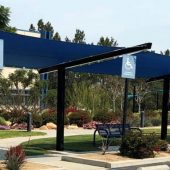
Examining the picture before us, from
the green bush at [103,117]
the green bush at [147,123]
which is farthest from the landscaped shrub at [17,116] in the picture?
the green bush at [147,123]

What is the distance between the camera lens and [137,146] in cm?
1462

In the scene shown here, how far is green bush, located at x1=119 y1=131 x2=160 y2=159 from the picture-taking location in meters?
14.6

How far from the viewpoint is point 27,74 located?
1816 inches

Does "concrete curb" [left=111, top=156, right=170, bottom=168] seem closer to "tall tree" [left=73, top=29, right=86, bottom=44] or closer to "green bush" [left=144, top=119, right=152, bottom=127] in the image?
"green bush" [left=144, top=119, right=152, bottom=127]

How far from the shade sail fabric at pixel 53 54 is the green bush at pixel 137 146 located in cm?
308

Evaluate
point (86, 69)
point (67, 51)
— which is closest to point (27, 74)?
point (86, 69)

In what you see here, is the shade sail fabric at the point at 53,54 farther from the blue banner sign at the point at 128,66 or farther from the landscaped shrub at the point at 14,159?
the landscaped shrub at the point at 14,159

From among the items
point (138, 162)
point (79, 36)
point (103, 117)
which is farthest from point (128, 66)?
point (79, 36)

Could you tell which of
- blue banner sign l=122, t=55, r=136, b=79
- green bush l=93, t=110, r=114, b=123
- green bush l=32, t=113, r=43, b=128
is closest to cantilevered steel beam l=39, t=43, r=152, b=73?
blue banner sign l=122, t=55, r=136, b=79

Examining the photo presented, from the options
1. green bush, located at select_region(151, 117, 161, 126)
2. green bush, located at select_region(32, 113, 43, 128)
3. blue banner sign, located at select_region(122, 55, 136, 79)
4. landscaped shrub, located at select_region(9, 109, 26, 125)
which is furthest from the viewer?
green bush, located at select_region(151, 117, 161, 126)

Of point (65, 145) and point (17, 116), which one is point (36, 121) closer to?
point (17, 116)

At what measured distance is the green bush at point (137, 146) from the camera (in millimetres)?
14594

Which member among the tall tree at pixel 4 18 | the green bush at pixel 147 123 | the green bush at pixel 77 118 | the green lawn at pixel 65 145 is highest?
the tall tree at pixel 4 18

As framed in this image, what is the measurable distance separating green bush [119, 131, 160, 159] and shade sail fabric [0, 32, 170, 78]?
121 inches
